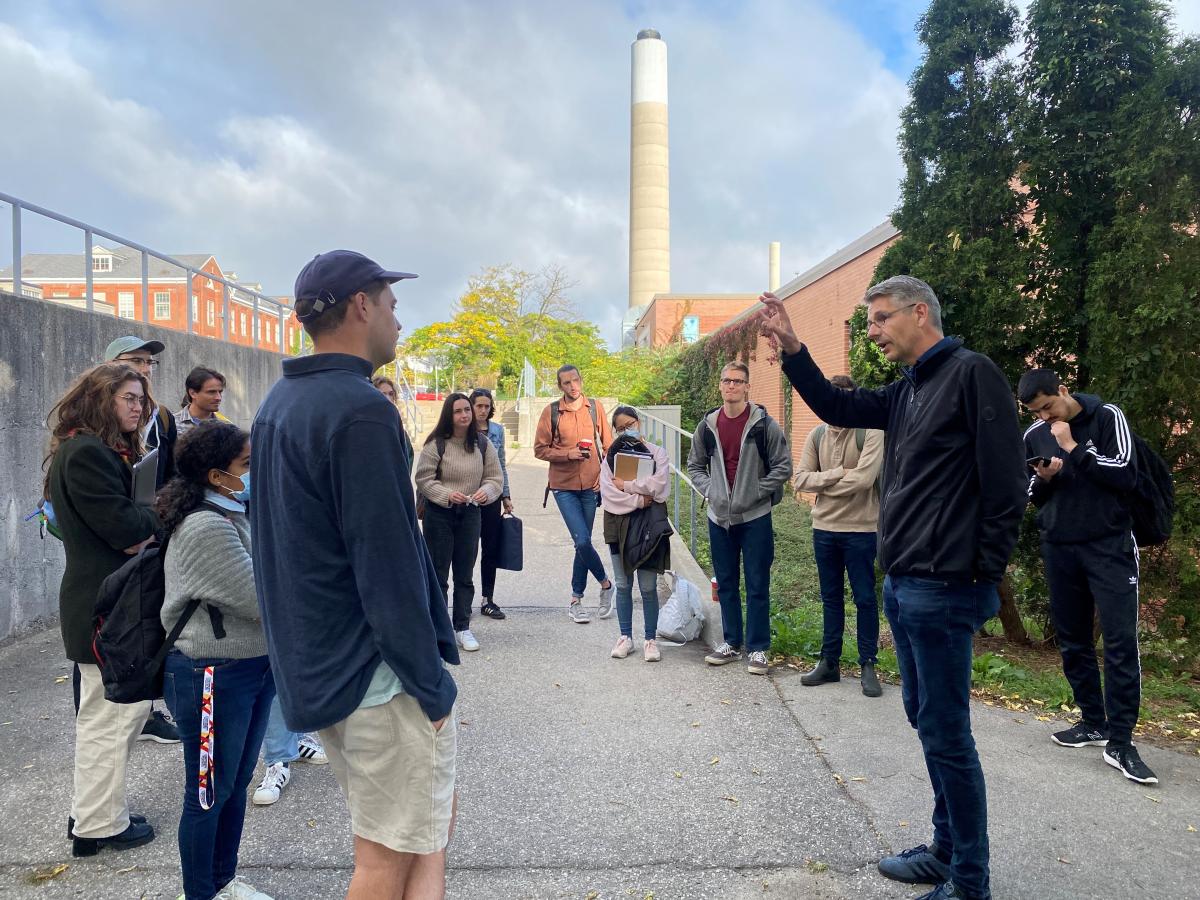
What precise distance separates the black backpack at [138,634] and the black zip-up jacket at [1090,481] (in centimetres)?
371

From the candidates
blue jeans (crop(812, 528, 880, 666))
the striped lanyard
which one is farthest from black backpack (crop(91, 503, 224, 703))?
blue jeans (crop(812, 528, 880, 666))

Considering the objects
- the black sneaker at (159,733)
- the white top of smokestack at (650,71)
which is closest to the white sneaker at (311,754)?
the black sneaker at (159,733)

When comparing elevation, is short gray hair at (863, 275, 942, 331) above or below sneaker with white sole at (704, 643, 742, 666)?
above

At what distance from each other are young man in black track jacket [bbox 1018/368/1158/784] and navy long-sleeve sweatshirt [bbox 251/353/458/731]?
3.43m

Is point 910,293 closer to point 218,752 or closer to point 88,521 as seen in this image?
point 218,752

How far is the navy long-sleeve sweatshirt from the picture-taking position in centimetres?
186

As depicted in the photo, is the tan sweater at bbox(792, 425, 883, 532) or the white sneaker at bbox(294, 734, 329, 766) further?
the tan sweater at bbox(792, 425, 883, 532)

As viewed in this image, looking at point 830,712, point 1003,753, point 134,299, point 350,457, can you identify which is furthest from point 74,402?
point 134,299

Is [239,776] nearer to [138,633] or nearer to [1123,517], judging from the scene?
[138,633]

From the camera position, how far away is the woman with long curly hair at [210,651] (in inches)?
102

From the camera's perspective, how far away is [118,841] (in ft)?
10.6

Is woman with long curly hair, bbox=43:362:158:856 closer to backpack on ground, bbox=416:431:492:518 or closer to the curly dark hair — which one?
the curly dark hair

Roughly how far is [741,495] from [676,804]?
2268 millimetres

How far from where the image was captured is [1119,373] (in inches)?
209
